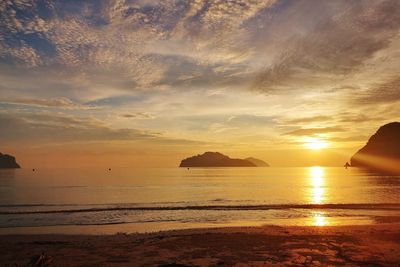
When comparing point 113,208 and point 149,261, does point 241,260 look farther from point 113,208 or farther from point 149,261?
point 113,208

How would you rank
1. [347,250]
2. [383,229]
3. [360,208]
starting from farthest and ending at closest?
1. [360,208]
2. [383,229]
3. [347,250]

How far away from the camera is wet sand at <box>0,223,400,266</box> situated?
1747 centimetres

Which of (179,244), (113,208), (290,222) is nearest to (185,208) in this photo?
(113,208)

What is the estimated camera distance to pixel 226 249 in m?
20.5

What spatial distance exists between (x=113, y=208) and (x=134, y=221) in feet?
46.5

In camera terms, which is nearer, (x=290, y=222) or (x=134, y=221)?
(x=290, y=222)

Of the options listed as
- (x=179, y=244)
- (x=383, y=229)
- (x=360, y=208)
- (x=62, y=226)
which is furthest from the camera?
(x=360, y=208)

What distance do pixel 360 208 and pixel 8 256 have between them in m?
44.1

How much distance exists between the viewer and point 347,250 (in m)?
19.5

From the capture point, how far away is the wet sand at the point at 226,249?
57.3 ft

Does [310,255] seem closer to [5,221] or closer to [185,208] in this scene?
[185,208]

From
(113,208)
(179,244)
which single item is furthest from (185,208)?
(179,244)

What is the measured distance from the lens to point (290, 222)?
114ft

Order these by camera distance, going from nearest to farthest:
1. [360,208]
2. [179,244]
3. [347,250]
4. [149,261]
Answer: [149,261], [347,250], [179,244], [360,208]
